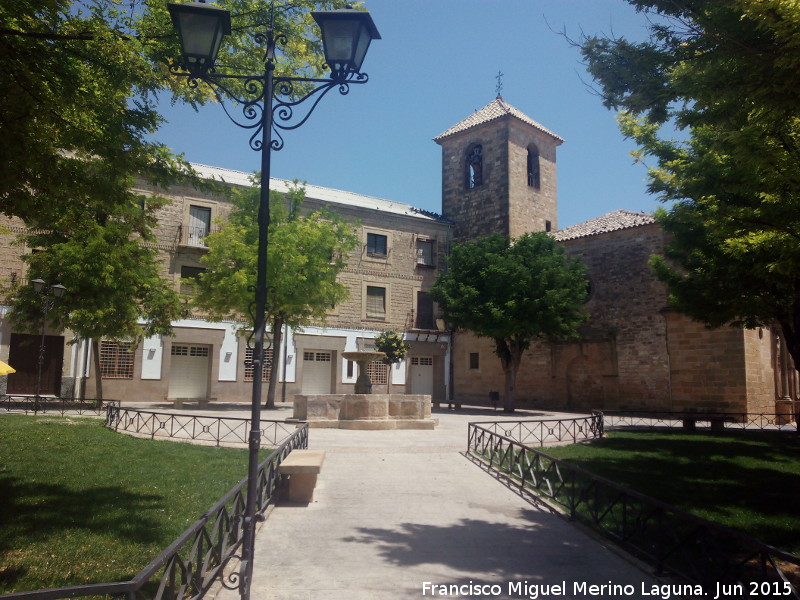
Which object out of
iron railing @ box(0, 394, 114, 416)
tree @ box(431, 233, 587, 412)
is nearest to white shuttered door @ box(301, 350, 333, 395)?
tree @ box(431, 233, 587, 412)

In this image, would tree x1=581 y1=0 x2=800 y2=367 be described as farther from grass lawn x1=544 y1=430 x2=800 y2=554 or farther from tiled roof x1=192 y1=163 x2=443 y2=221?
tiled roof x1=192 y1=163 x2=443 y2=221

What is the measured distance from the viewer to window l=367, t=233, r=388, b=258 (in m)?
30.5

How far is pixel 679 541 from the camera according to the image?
4727mm

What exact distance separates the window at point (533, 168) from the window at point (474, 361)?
10.1 metres

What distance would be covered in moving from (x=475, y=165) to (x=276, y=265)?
671 inches

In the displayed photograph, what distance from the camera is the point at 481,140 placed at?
1297 inches

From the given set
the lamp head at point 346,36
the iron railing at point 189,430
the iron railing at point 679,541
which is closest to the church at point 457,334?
the iron railing at point 189,430

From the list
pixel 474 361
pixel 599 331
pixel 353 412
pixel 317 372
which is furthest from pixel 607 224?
pixel 353 412

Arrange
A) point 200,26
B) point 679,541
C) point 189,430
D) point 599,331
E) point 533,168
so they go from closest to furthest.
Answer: point 679,541 < point 200,26 < point 189,430 < point 599,331 < point 533,168

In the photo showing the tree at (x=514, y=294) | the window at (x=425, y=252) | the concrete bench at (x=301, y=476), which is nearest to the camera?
the concrete bench at (x=301, y=476)

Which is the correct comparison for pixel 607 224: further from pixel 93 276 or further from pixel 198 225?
pixel 93 276

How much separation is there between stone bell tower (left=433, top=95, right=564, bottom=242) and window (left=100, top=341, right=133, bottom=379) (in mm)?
18131

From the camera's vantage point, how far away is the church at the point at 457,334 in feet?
73.3

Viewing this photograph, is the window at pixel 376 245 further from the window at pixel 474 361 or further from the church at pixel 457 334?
the window at pixel 474 361
